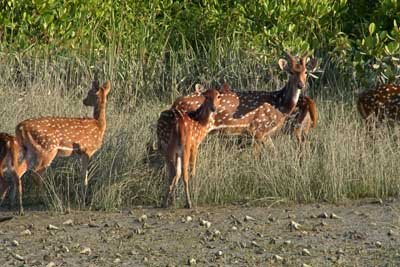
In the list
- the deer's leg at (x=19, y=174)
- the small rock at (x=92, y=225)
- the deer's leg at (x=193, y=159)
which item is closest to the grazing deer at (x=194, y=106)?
the deer's leg at (x=193, y=159)

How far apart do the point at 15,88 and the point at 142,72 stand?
228 centimetres

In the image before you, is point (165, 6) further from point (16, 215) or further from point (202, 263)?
point (202, 263)

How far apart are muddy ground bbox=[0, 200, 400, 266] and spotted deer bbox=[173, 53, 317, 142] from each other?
1.60 meters

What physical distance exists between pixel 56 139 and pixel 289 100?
10.1 ft

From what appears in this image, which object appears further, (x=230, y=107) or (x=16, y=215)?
(x=230, y=107)

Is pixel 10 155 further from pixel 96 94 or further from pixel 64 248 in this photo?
pixel 64 248

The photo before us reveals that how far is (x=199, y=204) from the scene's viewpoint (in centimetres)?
1195

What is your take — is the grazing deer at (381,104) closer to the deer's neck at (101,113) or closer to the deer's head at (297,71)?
the deer's head at (297,71)

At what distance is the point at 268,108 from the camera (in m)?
13.5

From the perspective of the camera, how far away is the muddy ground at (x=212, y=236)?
10008 mm

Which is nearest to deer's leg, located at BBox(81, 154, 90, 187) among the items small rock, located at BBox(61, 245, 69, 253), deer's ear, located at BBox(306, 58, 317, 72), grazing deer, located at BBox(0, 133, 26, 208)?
grazing deer, located at BBox(0, 133, 26, 208)

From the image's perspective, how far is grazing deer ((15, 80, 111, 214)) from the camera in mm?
11977

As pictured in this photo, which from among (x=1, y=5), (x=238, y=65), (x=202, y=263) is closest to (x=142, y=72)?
(x=238, y=65)

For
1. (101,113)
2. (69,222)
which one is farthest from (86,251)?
(101,113)
